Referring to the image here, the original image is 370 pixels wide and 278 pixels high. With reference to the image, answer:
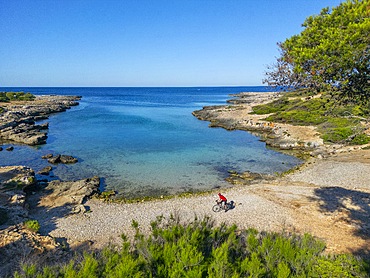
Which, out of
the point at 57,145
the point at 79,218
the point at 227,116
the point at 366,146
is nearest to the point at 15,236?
the point at 79,218

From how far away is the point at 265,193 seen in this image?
20.7 m

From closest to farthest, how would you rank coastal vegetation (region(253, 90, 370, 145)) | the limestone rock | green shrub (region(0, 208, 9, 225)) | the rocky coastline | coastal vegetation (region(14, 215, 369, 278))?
coastal vegetation (region(14, 215, 369, 278)), the rocky coastline, green shrub (region(0, 208, 9, 225)), the limestone rock, coastal vegetation (region(253, 90, 370, 145))

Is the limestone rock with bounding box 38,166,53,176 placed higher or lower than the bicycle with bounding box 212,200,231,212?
lower

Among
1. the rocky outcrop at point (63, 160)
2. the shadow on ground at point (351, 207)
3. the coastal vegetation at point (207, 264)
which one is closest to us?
the coastal vegetation at point (207, 264)

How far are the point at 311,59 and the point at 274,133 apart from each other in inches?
1496

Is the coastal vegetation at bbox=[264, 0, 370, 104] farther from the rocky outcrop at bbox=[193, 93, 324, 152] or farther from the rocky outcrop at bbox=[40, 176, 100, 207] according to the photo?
the rocky outcrop at bbox=[193, 93, 324, 152]

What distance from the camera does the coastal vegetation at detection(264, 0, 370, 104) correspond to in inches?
331

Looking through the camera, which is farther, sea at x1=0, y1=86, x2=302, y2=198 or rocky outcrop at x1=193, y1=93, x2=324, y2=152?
rocky outcrop at x1=193, y1=93, x2=324, y2=152

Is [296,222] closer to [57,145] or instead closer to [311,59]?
[311,59]

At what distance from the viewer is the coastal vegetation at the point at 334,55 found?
Result: 8414mm

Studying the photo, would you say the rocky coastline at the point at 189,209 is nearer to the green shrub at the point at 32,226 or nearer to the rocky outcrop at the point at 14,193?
the rocky outcrop at the point at 14,193

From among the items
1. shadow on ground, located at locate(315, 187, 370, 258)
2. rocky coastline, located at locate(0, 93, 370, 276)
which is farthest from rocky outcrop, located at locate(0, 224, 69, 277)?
shadow on ground, located at locate(315, 187, 370, 258)

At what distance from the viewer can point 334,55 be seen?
870cm

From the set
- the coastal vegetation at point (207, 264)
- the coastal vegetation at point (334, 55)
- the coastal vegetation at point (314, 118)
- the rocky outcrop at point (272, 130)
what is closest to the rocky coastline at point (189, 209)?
the coastal vegetation at point (334, 55)
